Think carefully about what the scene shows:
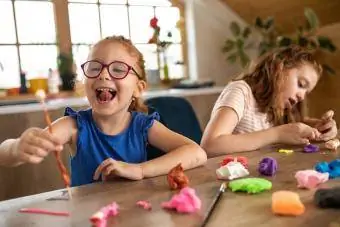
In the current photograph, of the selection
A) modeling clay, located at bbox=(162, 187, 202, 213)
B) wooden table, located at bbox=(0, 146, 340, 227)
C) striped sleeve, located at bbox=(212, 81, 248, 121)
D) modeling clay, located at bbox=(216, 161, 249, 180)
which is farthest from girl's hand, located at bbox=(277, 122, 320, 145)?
modeling clay, located at bbox=(162, 187, 202, 213)

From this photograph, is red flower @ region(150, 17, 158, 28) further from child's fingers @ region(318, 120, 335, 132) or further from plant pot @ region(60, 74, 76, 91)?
child's fingers @ region(318, 120, 335, 132)

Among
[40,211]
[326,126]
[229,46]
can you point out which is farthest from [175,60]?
[40,211]

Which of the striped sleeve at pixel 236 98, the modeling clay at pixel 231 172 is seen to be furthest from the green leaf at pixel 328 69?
the modeling clay at pixel 231 172

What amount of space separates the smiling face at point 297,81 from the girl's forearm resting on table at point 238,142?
260 mm

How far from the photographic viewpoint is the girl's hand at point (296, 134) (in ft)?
4.41

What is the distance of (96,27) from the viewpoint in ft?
9.95

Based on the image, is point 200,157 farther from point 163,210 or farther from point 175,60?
point 175,60

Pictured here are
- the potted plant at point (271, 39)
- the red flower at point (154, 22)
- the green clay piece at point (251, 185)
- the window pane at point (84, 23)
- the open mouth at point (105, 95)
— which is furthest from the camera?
the red flower at point (154, 22)

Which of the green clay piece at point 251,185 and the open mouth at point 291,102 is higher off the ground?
the open mouth at point 291,102

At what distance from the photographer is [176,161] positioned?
1057mm

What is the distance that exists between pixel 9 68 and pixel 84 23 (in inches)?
24.6

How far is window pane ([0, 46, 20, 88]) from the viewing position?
2635mm

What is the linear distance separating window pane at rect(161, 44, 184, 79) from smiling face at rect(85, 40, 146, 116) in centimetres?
212

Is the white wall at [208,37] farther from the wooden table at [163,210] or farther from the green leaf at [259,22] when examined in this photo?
the wooden table at [163,210]
